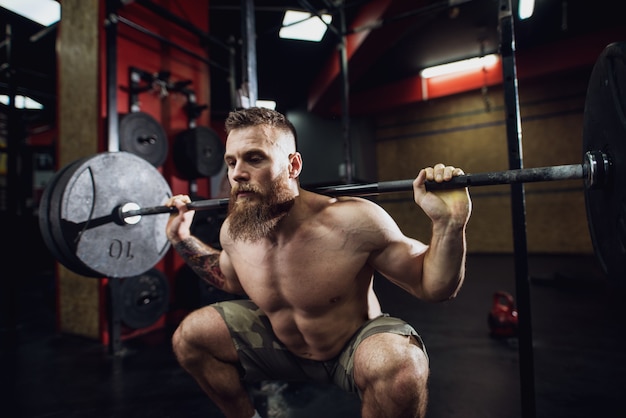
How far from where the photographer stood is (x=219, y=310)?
142cm

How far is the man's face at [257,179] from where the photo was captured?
119 cm

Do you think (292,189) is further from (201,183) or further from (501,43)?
(201,183)

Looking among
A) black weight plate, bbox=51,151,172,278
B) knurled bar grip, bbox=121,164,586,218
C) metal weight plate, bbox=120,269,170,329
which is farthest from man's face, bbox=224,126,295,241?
metal weight plate, bbox=120,269,170,329

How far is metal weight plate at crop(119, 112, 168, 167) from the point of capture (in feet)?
8.68

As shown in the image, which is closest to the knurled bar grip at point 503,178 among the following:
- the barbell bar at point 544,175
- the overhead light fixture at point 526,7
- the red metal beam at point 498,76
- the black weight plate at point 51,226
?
the barbell bar at point 544,175

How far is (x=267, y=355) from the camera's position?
132cm

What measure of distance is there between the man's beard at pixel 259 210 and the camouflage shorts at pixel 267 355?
1.09 ft

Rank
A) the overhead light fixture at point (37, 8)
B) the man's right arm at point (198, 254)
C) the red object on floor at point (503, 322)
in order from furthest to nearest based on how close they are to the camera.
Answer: the overhead light fixture at point (37, 8) → the red object on floor at point (503, 322) → the man's right arm at point (198, 254)

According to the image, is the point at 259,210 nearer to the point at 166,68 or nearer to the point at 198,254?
the point at 198,254

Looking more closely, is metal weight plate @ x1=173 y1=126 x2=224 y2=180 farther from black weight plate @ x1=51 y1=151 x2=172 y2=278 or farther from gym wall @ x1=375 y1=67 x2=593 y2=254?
gym wall @ x1=375 y1=67 x2=593 y2=254

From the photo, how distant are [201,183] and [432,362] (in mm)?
2655

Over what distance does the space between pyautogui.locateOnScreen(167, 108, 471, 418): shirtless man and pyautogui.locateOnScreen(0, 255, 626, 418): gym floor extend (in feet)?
1.47

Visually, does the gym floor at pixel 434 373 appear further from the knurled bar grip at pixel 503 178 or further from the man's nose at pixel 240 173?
the man's nose at pixel 240 173

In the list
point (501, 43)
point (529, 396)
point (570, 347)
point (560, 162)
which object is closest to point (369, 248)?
point (529, 396)
